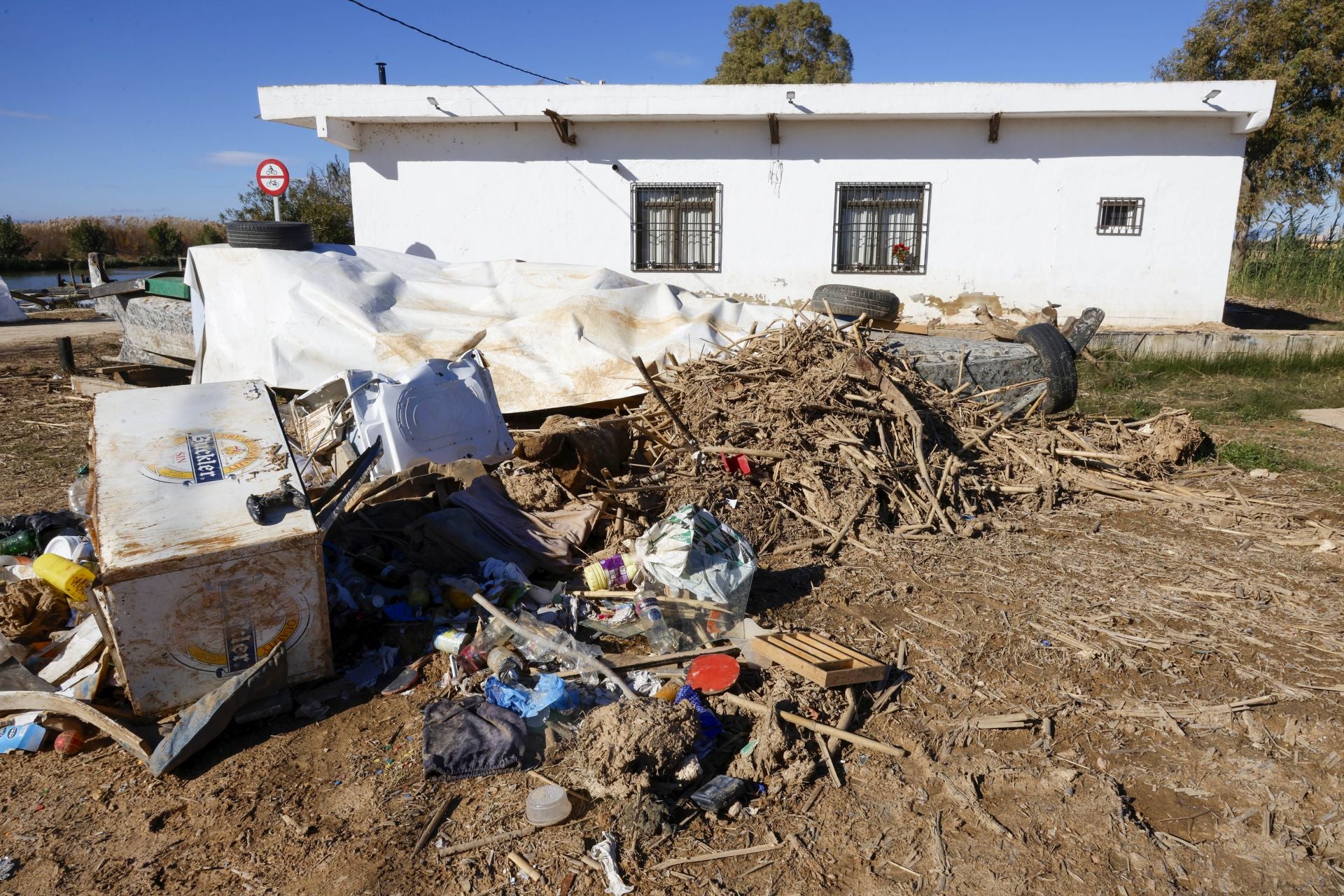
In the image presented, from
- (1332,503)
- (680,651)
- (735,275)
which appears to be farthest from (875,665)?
(735,275)

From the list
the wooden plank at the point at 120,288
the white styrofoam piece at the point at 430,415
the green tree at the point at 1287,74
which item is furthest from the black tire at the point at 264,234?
the green tree at the point at 1287,74

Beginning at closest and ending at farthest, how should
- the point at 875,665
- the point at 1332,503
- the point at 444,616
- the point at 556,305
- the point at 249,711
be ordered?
the point at 249,711
the point at 875,665
the point at 444,616
the point at 1332,503
the point at 556,305

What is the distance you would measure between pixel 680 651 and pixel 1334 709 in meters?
2.89

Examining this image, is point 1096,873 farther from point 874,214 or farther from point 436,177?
point 436,177

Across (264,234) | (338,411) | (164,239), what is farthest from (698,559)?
(164,239)

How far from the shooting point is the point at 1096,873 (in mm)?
2781

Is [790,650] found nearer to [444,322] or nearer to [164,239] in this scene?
[444,322]

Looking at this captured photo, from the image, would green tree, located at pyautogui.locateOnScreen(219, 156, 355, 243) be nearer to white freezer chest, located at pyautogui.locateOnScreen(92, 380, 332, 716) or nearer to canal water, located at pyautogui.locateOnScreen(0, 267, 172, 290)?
canal water, located at pyautogui.locateOnScreen(0, 267, 172, 290)

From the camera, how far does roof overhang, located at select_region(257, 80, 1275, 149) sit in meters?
11.6

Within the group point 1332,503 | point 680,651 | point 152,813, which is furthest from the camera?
point 1332,503

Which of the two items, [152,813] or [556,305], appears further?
[556,305]

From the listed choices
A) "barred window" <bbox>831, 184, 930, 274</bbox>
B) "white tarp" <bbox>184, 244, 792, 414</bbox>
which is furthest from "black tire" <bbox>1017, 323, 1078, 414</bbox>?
"barred window" <bbox>831, 184, 930, 274</bbox>

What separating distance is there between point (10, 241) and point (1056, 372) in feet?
126

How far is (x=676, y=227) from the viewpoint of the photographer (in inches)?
514
